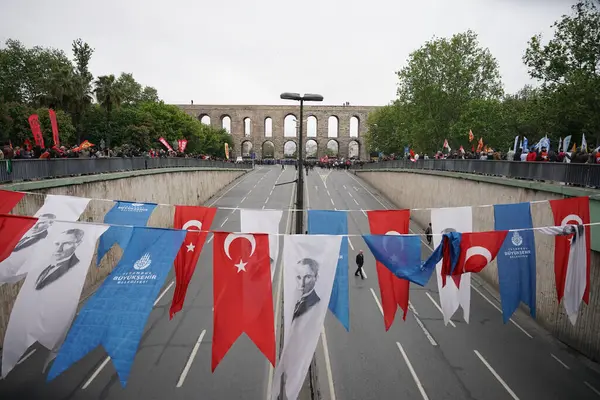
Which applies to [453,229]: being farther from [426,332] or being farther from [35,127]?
[35,127]

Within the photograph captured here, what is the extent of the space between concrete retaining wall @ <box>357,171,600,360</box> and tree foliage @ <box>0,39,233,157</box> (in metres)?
39.0

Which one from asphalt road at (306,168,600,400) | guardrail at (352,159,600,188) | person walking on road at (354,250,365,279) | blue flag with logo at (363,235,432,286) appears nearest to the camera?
blue flag with logo at (363,235,432,286)

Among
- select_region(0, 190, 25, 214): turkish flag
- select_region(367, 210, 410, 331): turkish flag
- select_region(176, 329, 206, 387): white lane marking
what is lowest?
select_region(176, 329, 206, 387): white lane marking

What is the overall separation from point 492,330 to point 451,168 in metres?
15.2

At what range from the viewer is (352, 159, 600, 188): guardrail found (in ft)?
43.1

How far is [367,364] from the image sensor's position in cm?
1291

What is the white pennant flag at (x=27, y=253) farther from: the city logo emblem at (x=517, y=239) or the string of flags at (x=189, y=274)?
the city logo emblem at (x=517, y=239)

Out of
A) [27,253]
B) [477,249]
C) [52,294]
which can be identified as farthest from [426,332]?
[27,253]

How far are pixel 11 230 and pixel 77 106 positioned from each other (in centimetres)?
4818

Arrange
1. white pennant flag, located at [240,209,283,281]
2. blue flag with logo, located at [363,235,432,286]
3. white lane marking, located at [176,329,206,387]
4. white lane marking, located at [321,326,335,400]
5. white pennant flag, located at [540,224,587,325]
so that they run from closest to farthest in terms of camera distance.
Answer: blue flag with logo, located at [363,235,432,286]
white pennant flag, located at [240,209,283,281]
white pennant flag, located at [540,224,587,325]
white lane marking, located at [321,326,335,400]
white lane marking, located at [176,329,206,387]

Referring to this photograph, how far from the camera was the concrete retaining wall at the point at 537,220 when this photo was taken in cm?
1316

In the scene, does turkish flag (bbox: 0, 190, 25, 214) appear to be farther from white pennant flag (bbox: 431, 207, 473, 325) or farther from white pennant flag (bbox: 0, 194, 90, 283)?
white pennant flag (bbox: 431, 207, 473, 325)

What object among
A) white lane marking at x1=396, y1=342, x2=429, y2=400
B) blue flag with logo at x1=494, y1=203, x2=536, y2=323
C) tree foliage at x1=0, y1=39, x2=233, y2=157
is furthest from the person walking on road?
tree foliage at x1=0, y1=39, x2=233, y2=157

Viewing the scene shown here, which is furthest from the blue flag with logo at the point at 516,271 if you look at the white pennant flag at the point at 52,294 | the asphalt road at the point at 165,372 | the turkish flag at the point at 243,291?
the white pennant flag at the point at 52,294
